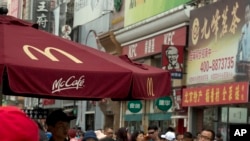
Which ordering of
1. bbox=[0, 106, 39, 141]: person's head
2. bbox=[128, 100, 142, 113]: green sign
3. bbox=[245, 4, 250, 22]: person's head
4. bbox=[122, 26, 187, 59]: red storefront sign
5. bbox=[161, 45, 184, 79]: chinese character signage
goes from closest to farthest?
1. bbox=[0, 106, 39, 141]: person's head
2. bbox=[245, 4, 250, 22]: person's head
3. bbox=[161, 45, 184, 79]: chinese character signage
4. bbox=[122, 26, 187, 59]: red storefront sign
5. bbox=[128, 100, 142, 113]: green sign

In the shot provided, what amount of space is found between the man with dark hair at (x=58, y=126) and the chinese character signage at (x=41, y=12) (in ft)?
161

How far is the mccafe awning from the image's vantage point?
6520mm

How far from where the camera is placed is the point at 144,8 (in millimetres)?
32688

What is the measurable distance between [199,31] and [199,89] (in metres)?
2.31

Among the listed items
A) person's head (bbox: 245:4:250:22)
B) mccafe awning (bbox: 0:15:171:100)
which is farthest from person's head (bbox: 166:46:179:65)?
mccafe awning (bbox: 0:15:171:100)

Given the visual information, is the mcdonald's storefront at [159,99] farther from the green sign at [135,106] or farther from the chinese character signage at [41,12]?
the chinese character signage at [41,12]

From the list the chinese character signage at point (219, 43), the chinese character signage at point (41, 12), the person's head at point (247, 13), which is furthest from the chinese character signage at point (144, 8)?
the chinese character signage at point (41, 12)

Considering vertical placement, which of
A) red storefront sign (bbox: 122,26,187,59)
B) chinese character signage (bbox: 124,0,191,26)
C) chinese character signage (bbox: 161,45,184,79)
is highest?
chinese character signage (bbox: 124,0,191,26)

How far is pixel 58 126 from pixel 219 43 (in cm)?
1793

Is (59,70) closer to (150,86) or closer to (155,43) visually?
(150,86)

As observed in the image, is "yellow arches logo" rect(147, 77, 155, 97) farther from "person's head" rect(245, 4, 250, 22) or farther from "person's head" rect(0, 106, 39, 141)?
"person's head" rect(245, 4, 250, 22)

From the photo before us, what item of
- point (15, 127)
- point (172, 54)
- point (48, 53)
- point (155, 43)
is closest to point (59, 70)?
point (48, 53)

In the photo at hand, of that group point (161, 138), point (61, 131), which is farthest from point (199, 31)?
point (61, 131)

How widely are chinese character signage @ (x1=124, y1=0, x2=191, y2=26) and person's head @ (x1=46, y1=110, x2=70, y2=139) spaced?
20639 millimetres
